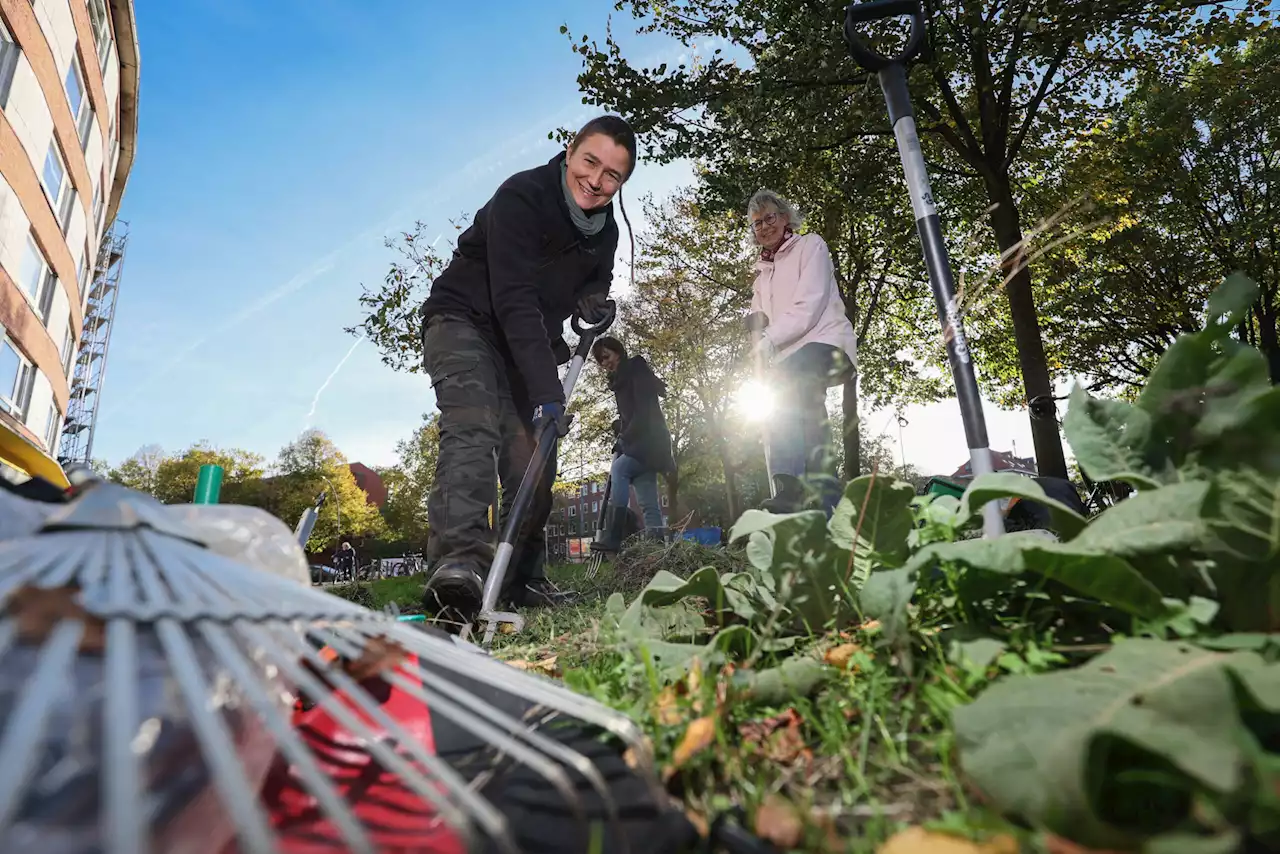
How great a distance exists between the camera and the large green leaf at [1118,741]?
657mm

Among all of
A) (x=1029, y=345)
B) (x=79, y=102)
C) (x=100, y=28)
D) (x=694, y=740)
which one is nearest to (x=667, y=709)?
(x=694, y=740)

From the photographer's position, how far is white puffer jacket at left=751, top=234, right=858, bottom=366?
4.18 m

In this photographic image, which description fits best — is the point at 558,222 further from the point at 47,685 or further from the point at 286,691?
the point at 47,685

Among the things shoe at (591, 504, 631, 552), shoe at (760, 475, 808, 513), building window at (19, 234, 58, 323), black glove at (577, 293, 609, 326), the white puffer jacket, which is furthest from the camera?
building window at (19, 234, 58, 323)

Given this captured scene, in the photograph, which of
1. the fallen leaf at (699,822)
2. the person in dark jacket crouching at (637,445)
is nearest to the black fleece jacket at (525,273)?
the fallen leaf at (699,822)

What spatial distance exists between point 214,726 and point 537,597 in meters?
3.39

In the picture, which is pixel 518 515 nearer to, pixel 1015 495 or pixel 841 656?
pixel 841 656

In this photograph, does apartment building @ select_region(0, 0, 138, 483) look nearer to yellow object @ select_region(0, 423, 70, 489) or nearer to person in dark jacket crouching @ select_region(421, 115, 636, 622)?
person in dark jacket crouching @ select_region(421, 115, 636, 622)

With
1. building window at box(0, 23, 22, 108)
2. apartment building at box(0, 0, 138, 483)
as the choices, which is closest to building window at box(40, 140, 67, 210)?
apartment building at box(0, 0, 138, 483)

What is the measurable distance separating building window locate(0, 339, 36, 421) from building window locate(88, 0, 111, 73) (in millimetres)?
9402

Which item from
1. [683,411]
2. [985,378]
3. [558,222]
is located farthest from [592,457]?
[558,222]

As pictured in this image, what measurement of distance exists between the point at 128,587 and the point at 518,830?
0.52 m

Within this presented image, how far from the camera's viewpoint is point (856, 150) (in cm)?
1102

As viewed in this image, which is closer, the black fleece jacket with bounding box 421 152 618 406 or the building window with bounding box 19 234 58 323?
the black fleece jacket with bounding box 421 152 618 406
